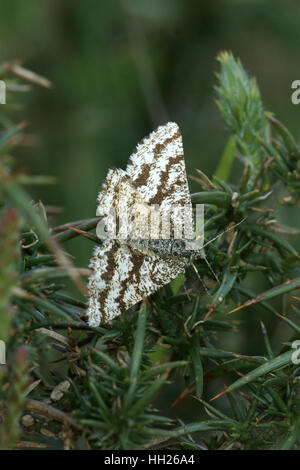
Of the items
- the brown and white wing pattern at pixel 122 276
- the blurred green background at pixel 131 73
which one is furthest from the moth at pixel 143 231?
the blurred green background at pixel 131 73

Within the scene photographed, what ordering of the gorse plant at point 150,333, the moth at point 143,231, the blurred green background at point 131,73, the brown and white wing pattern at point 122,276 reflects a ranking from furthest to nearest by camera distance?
the blurred green background at point 131,73
the moth at point 143,231
the brown and white wing pattern at point 122,276
the gorse plant at point 150,333

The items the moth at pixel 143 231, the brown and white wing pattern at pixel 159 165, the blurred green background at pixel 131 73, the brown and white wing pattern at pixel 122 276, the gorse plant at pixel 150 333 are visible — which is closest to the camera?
the gorse plant at pixel 150 333

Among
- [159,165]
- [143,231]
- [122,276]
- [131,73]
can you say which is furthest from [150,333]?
[131,73]

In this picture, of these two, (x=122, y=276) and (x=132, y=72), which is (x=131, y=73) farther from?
(x=122, y=276)

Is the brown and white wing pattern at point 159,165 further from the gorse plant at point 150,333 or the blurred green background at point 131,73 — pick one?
the blurred green background at point 131,73

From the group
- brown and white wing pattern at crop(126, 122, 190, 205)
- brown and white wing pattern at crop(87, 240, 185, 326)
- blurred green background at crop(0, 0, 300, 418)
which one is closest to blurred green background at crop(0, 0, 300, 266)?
blurred green background at crop(0, 0, 300, 418)

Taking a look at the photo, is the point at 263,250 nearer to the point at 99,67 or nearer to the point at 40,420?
the point at 40,420

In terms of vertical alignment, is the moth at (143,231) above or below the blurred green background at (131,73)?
below
